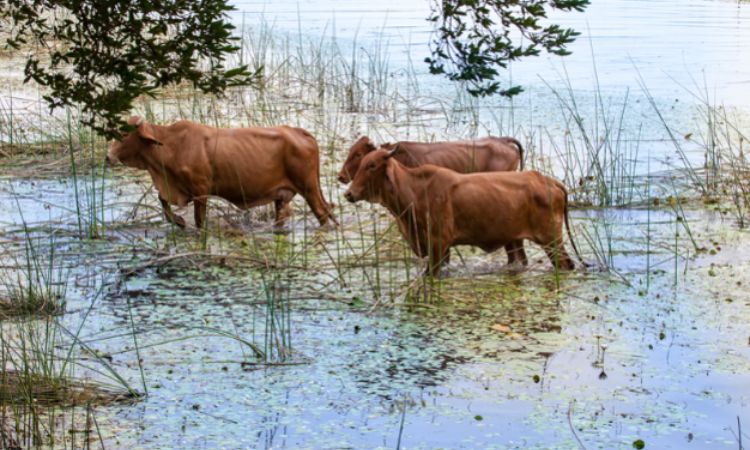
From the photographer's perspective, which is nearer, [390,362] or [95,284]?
[390,362]

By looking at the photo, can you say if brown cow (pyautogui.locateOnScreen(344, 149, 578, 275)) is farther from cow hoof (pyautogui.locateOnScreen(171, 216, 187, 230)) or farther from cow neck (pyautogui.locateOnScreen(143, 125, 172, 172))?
cow neck (pyautogui.locateOnScreen(143, 125, 172, 172))

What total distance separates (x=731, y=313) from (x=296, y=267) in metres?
2.43

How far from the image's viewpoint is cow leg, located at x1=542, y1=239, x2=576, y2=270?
25.4 feet

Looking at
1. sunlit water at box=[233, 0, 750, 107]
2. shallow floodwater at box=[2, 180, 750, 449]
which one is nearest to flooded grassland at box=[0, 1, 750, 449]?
shallow floodwater at box=[2, 180, 750, 449]

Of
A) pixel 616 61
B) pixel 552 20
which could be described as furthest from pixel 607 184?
pixel 552 20

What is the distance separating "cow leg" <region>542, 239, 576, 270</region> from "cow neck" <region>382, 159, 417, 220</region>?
85cm

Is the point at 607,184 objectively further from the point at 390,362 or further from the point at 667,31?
the point at 667,31

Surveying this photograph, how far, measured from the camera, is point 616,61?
1662cm

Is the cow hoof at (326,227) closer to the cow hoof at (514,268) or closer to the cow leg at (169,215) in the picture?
the cow leg at (169,215)

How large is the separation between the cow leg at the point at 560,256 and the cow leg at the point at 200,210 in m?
2.53

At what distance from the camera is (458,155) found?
364 inches

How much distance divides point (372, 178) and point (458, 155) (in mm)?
1306

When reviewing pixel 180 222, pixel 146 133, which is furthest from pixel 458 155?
pixel 146 133

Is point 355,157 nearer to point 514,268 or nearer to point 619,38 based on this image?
point 514,268
